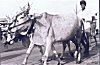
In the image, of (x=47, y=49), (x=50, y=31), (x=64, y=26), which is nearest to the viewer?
(x=47, y=49)

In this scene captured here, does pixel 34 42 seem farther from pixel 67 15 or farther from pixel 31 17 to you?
pixel 67 15

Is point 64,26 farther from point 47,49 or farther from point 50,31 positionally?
point 47,49

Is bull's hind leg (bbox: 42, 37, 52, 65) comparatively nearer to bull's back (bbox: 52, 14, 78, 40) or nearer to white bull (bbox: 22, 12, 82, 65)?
white bull (bbox: 22, 12, 82, 65)

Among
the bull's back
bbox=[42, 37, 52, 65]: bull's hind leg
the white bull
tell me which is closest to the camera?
bbox=[42, 37, 52, 65]: bull's hind leg

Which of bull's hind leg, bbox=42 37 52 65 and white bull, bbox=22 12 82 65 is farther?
white bull, bbox=22 12 82 65

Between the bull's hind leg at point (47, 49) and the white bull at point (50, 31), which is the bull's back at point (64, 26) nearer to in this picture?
the white bull at point (50, 31)

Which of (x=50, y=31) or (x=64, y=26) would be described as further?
(x=64, y=26)

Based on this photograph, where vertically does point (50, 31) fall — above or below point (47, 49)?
above

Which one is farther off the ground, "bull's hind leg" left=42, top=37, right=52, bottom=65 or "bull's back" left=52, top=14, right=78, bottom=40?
"bull's back" left=52, top=14, right=78, bottom=40

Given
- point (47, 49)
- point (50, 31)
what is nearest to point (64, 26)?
point (50, 31)

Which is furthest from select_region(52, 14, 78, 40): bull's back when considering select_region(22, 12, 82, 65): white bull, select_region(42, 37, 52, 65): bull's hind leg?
select_region(42, 37, 52, 65): bull's hind leg

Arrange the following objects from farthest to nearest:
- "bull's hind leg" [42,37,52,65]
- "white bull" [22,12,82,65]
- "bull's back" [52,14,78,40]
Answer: "bull's back" [52,14,78,40], "white bull" [22,12,82,65], "bull's hind leg" [42,37,52,65]

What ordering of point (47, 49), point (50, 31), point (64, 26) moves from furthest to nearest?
point (64, 26), point (50, 31), point (47, 49)

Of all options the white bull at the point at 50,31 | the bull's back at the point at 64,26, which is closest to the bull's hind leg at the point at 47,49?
the white bull at the point at 50,31
